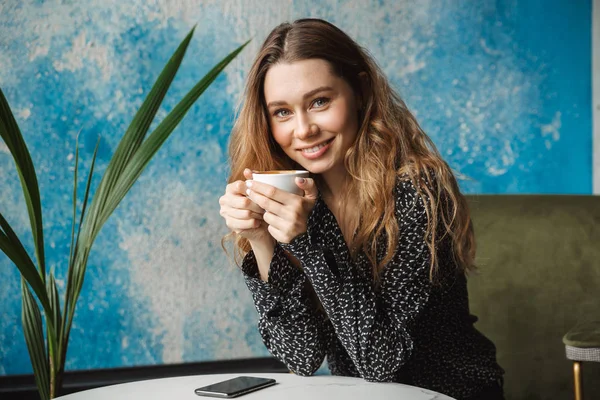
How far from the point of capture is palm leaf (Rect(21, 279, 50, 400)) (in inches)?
62.9

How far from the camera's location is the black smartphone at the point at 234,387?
1021 millimetres

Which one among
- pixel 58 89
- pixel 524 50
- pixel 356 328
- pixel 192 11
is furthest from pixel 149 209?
pixel 524 50

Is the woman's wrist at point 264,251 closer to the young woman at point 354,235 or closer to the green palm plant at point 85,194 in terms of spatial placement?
the young woman at point 354,235

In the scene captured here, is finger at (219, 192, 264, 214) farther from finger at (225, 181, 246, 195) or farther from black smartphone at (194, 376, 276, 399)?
black smartphone at (194, 376, 276, 399)

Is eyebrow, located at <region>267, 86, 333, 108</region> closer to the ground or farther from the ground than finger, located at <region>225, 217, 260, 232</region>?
farther from the ground

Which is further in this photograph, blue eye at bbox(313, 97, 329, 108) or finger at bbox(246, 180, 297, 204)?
blue eye at bbox(313, 97, 329, 108)

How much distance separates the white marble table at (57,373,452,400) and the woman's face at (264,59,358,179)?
51 centimetres

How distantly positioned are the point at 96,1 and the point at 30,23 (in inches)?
9.5

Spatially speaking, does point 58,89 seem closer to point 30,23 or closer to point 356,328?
point 30,23

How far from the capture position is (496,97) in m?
2.62

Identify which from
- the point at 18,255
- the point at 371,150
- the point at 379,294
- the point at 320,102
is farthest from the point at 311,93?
the point at 18,255

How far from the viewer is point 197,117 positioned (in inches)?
95.8

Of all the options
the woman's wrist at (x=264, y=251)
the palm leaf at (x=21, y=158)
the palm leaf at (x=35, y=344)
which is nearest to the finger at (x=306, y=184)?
the woman's wrist at (x=264, y=251)

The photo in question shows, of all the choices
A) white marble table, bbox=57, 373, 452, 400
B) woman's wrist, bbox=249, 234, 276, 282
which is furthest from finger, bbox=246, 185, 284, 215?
white marble table, bbox=57, 373, 452, 400
